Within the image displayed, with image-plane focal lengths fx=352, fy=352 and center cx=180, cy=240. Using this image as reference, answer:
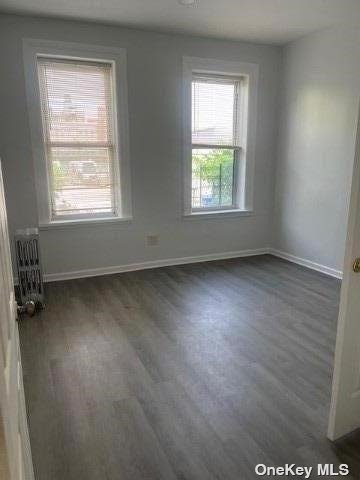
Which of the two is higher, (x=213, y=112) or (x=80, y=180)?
(x=213, y=112)

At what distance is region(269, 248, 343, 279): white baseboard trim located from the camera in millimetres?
4195

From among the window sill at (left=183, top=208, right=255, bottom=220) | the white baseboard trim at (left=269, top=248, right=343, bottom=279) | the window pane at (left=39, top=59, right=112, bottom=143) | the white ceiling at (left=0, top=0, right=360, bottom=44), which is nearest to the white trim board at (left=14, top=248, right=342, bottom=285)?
the white baseboard trim at (left=269, top=248, right=343, bottom=279)

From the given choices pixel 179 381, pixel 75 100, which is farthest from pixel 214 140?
pixel 179 381

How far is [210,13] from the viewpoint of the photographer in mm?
3488

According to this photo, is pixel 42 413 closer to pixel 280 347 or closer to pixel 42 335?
pixel 42 335

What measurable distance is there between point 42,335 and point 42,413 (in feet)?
3.13

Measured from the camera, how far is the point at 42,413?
1.95 m

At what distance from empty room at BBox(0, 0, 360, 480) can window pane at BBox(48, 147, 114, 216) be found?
0.05ft

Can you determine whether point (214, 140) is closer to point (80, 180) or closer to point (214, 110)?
point (214, 110)

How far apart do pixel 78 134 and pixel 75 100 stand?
1.17 ft

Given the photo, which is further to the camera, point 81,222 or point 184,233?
point 184,233

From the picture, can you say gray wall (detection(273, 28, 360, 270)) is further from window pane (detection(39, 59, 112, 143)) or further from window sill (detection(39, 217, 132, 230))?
window pane (detection(39, 59, 112, 143))

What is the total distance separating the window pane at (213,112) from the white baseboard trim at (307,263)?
5.60ft

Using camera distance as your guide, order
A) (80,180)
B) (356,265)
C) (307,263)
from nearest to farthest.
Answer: (356,265)
(80,180)
(307,263)
